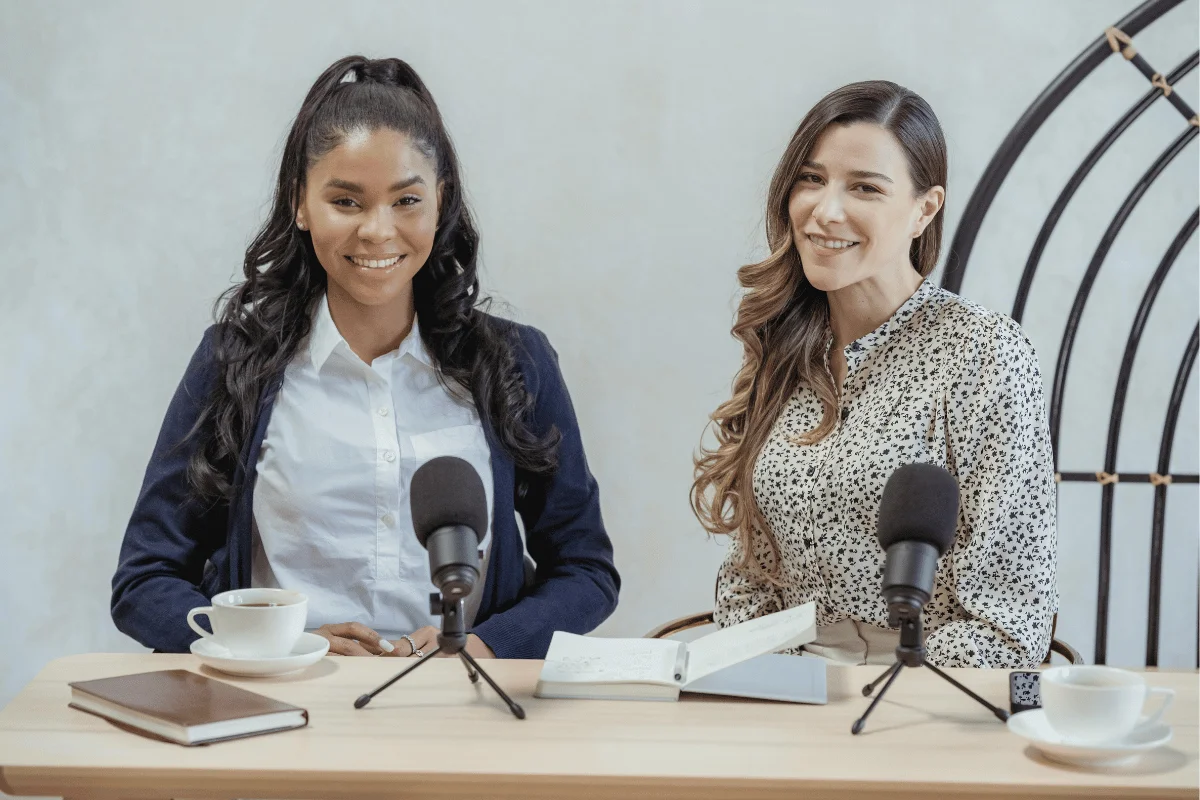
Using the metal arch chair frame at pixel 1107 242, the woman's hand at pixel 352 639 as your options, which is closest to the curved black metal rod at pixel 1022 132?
the metal arch chair frame at pixel 1107 242

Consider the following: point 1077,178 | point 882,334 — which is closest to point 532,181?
point 882,334

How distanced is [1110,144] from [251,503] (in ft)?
7.02

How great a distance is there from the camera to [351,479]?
2.07 m

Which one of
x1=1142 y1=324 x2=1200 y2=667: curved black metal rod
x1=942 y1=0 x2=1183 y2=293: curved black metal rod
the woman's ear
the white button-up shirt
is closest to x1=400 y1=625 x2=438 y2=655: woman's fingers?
the white button-up shirt

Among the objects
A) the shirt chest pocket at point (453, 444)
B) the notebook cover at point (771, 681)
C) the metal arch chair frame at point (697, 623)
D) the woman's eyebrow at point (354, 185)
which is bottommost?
the metal arch chair frame at point (697, 623)

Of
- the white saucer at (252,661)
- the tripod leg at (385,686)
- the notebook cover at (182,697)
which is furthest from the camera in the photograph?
the white saucer at (252,661)

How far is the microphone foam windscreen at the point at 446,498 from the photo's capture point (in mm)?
1381

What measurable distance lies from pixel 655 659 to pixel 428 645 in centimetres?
53

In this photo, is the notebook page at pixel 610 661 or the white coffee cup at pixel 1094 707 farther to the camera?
the notebook page at pixel 610 661

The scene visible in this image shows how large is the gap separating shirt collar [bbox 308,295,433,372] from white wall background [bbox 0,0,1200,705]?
81cm

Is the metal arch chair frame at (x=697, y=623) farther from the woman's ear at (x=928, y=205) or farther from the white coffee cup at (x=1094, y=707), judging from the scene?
the white coffee cup at (x=1094, y=707)

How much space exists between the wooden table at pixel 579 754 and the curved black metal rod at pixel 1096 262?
1.56 m

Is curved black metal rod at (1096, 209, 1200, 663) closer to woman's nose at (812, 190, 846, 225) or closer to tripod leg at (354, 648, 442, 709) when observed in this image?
woman's nose at (812, 190, 846, 225)

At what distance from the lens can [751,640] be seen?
154 centimetres
